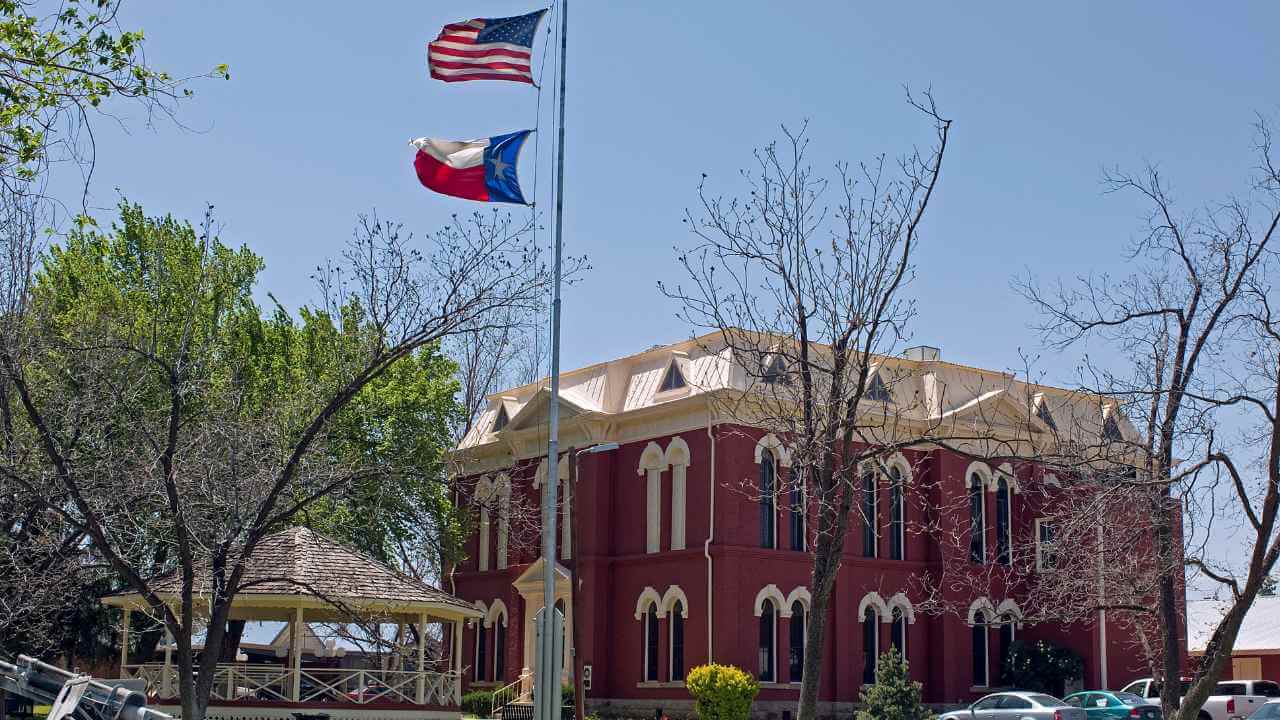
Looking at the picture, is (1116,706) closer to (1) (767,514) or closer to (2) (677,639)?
(1) (767,514)

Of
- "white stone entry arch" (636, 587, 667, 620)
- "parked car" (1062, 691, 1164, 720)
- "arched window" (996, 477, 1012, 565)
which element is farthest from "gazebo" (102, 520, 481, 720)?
"arched window" (996, 477, 1012, 565)

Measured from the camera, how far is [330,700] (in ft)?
102

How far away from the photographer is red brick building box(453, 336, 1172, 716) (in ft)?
128

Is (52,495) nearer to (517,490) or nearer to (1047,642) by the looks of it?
(517,490)

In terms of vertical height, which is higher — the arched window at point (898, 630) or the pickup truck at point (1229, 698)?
the arched window at point (898, 630)

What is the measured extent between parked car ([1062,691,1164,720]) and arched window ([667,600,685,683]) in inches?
405

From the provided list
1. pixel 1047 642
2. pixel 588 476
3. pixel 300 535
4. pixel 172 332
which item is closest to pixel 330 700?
pixel 300 535

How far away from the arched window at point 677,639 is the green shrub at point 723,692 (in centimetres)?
248

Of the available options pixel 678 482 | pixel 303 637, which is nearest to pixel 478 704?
pixel 678 482

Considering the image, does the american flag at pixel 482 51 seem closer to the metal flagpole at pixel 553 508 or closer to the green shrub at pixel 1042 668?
the metal flagpole at pixel 553 508

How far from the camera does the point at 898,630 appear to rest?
42.1 metres

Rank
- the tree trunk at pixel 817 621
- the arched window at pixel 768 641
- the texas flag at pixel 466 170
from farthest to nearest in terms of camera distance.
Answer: the arched window at pixel 768 641 → the texas flag at pixel 466 170 → the tree trunk at pixel 817 621

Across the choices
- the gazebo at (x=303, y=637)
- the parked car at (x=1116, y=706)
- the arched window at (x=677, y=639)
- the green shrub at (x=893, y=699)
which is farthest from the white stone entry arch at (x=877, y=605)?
the gazebo at (x=303, y=637)

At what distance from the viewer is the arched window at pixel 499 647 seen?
150 feet
